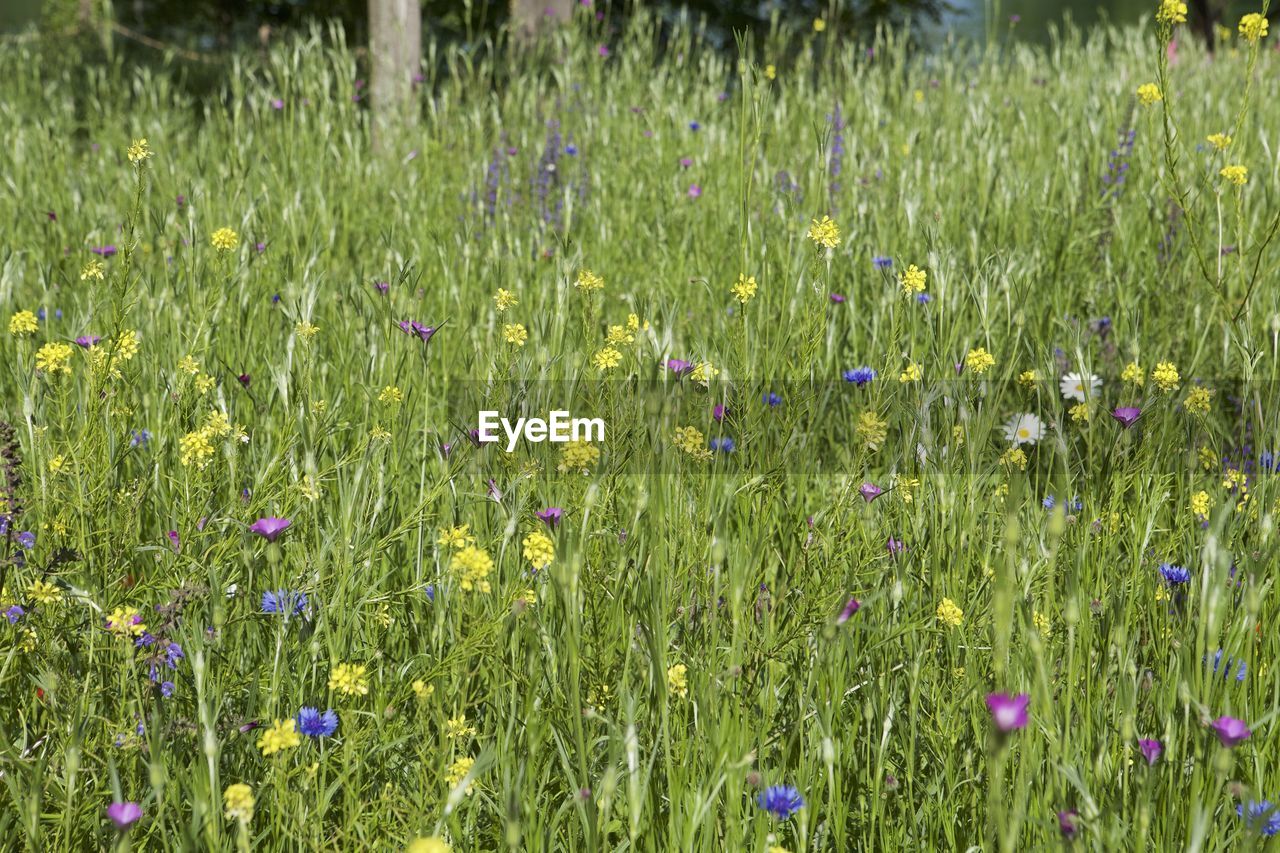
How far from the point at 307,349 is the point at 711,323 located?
1402mm

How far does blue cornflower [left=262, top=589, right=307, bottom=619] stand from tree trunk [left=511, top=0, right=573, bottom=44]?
5.54 metres

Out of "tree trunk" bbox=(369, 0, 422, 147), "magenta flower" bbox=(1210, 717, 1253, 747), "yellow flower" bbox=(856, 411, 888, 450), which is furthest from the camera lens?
"tree trunk" bbox=(369, 0, 422, 147)

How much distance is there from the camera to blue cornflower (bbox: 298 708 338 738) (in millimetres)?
1227

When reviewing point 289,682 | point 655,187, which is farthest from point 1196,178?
point 289,682

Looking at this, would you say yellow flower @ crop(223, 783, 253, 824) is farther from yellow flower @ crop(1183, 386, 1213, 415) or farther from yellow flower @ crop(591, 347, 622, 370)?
yellow flower @ crop(1183, 386, 1213, 415)

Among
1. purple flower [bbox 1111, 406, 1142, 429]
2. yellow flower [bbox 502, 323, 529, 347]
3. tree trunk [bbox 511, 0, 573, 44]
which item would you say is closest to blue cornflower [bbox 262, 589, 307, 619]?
yellow flower [bbox 502, 323, 529, 347]

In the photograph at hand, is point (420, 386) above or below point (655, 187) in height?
below

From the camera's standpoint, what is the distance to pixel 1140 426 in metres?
1.80

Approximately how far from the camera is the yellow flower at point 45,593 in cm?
136

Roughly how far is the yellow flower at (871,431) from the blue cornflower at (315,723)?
2.80 ft

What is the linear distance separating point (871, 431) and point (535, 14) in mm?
5635

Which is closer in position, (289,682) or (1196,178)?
(289,682)

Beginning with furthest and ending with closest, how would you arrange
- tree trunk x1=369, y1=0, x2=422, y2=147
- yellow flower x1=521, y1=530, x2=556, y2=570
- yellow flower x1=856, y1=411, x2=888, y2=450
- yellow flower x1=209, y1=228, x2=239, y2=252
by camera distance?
1. tree trunk x1=369, y1=0, x2=422, y2=147
2. yellow flower x1=209, y1=228, x2=239, y2=252
3. yellow flower x1=856, y1=411, x2=888, y2=450
4. yellow flower x1=521, y1=530, x2=556, y2=570

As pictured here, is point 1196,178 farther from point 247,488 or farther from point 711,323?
point 247,488
